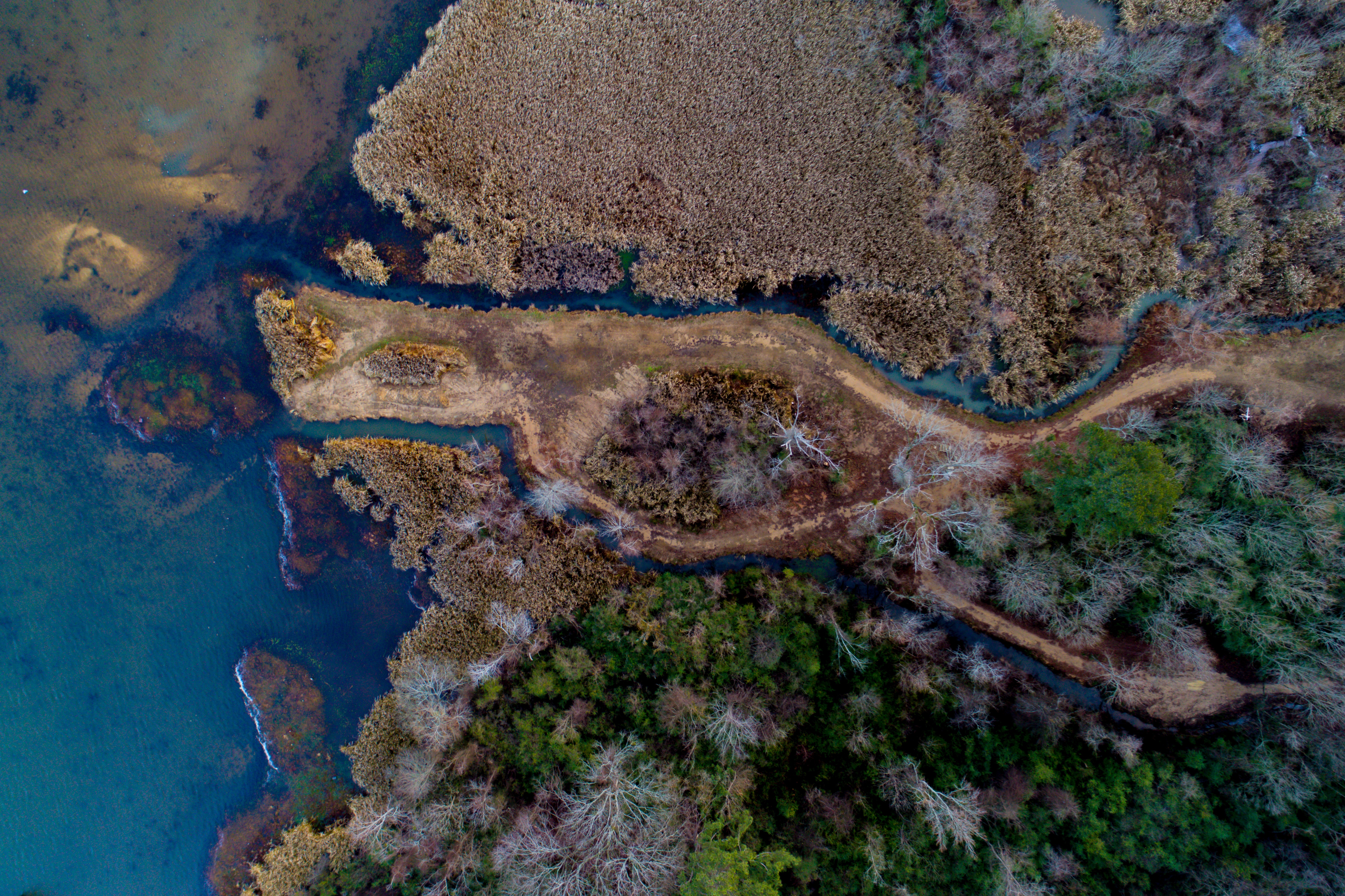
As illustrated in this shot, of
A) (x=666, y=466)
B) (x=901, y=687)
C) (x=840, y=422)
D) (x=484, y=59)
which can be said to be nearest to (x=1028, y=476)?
(x=840, y=422)

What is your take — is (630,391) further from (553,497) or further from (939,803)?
(939,803)

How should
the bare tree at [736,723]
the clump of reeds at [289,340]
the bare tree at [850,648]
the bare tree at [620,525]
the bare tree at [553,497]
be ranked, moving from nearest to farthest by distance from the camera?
the bare tree at [736,723] < the bare tree at [850,648] < the bare tree at [553,497] < the bare tree at [620,525] < the clump of reeds at [289,340]

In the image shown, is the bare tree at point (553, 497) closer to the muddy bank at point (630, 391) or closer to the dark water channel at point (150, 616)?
→ the muddy bank at point (630, 391)

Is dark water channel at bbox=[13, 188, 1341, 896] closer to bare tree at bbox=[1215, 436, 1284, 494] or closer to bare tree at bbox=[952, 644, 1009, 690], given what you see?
bare tree at bbox=[952, 644, 1009, 690]

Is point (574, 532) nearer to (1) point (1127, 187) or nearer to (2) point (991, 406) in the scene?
(2) point (991, 406)

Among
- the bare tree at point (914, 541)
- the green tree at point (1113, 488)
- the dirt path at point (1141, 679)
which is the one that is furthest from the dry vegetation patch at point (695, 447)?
the green tree at point (1113, 488)

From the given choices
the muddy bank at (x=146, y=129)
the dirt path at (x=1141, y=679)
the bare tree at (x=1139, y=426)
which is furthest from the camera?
the muddy bank at (x=146, y=129)
